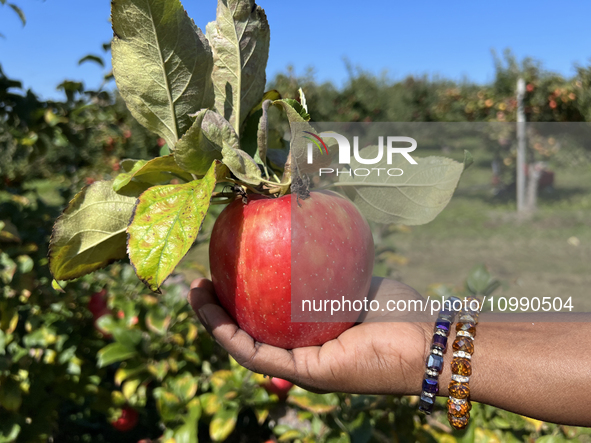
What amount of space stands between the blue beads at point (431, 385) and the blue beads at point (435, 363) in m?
0.03

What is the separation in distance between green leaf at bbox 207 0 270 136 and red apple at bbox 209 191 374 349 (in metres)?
0.22

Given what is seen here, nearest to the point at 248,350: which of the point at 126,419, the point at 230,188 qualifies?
the point at 230,188

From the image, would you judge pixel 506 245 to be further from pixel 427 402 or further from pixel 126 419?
pixel 427 402

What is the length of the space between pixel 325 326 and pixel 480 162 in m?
12.8

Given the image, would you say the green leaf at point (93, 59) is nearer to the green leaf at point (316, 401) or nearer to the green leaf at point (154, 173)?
the green leaf at point (154, 173)

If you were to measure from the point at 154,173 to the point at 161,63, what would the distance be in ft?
0.72

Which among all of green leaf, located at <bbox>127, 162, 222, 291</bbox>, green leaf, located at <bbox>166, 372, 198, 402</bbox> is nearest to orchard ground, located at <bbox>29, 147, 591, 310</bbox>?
green leaf, located at <bbox>166, 372, 198, 402</bbox>

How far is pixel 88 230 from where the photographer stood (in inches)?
36.8

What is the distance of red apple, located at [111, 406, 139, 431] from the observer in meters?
1.96

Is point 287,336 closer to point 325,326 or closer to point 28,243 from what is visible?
point 325,326

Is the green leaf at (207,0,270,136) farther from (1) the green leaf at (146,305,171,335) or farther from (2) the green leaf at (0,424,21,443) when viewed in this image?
(2) the green leaf at (0,424,21,443)

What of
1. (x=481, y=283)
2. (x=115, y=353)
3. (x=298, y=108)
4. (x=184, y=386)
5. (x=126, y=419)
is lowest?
(x=126, y=419)

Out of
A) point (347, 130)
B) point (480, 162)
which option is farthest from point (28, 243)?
point (480, 162)

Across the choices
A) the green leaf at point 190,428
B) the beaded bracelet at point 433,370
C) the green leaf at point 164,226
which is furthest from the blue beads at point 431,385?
the green leaf at point 190,428
